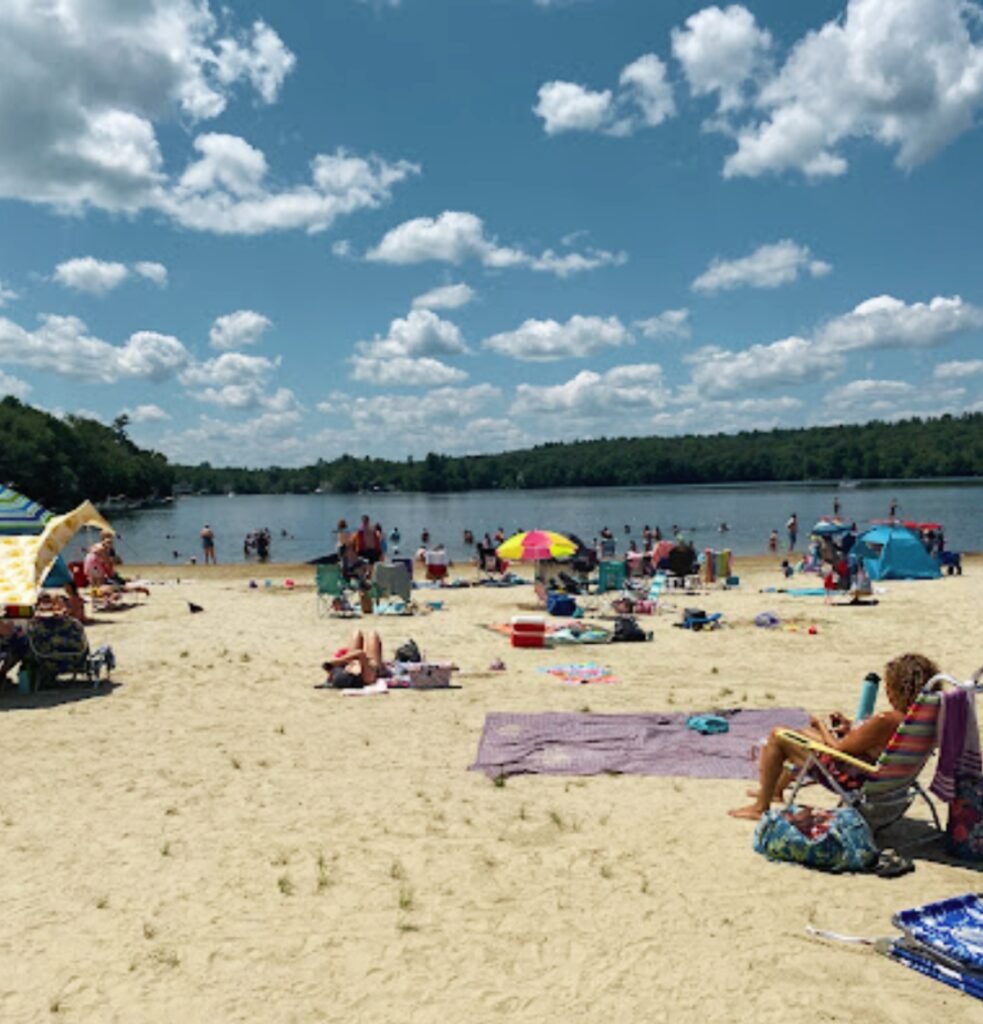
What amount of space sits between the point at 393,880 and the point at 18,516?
886 centimetres

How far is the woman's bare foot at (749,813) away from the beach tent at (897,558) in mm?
17143

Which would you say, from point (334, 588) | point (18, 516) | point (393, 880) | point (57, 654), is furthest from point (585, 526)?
point (393, 880)

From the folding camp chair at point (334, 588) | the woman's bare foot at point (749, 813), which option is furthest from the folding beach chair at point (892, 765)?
the folding camp chair at point (334, 588)

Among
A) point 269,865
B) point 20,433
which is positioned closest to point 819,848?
point 269,865

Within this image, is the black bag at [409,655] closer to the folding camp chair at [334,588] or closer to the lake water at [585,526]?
the folding camp chair at [334,588]

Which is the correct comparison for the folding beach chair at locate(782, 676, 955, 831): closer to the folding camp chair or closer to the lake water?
the folding camp chair

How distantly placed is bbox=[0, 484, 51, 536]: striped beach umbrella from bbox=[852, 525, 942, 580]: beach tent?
17206mm

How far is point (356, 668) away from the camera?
9672 millimetres

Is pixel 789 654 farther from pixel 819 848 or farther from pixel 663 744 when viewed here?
pixel 819 848

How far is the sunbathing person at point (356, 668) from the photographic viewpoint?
9438 mm

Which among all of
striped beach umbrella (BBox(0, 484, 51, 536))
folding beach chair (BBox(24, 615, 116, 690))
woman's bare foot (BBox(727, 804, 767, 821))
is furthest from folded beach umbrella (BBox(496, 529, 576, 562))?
woman's bare foot (BBox(727, 804, 767, 821))

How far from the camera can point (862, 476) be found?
142375 mm

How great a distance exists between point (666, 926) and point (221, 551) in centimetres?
4787

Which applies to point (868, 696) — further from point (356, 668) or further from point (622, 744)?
point (356, 668)
